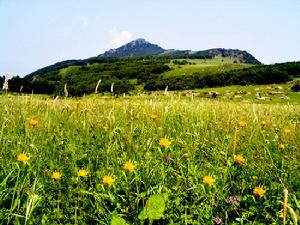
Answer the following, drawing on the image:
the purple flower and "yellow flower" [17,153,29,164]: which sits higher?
"yellow flower" [17,153,29,164]

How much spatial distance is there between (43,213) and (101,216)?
1.37ft

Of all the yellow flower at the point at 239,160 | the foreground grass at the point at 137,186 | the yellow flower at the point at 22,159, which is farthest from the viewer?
the yellow flower at the point at 239,160

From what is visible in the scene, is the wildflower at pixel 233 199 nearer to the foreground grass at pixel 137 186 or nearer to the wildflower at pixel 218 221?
the foreground grass at pixel 137 186

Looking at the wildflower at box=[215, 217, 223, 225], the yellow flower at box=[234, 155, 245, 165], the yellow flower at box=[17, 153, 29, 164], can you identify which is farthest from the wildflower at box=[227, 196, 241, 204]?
the yellow flower at box=[17, 153, 29, 164]

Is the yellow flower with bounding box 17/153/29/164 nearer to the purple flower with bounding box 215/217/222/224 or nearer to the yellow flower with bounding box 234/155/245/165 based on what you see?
the purple flower with bounding box 215/217/222/224

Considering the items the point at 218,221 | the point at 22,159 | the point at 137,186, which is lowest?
the point at 218,221

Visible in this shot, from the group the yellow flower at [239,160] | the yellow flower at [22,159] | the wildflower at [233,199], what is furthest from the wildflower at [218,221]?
the yellow flower at [22,159]

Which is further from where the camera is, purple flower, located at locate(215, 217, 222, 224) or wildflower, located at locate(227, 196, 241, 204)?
wildflower, located at locate(227, 196, 241, 204)

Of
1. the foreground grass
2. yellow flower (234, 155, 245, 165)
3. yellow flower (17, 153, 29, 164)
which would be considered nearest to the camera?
the foreground grass

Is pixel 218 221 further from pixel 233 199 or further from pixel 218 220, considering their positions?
pixel 233 199

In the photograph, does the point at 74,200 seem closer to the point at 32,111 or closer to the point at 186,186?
the point at 186,186

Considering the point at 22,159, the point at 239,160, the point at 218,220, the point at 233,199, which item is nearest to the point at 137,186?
the point at 218,220

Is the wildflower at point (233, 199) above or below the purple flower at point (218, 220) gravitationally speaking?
above

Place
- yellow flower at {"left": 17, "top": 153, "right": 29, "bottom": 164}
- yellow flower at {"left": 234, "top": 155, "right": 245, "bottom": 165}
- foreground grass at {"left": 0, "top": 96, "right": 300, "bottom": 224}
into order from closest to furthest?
foreground grass at {"left": 0, "top": 96, "right": 300, "bottom": 224}, yellow flower at {"left": 17, "top": 153, "right": 29, "bottom": 164}, yellow flower at {"left": 234, "top": 155, "right": 245, "bottom": 165}
